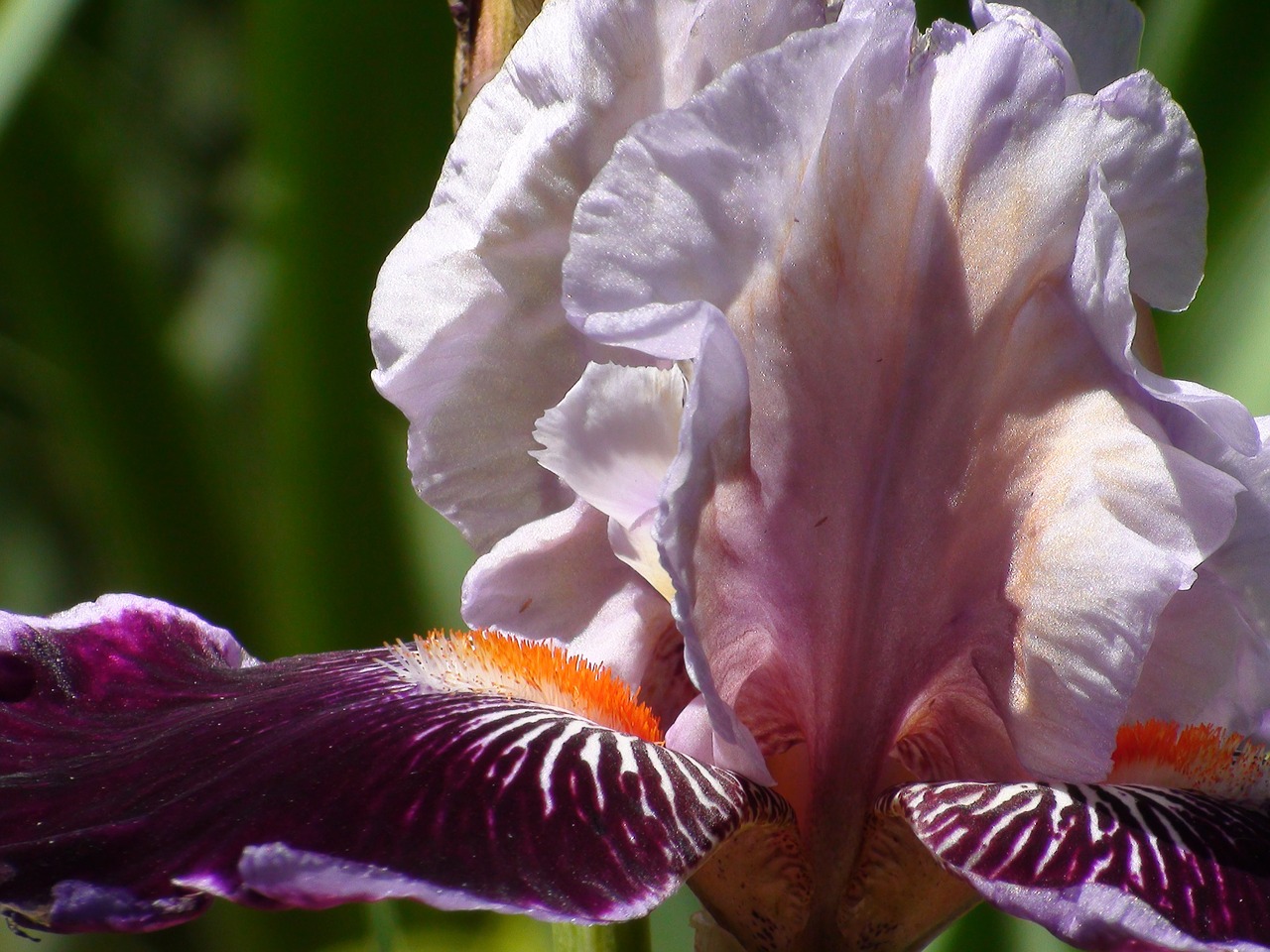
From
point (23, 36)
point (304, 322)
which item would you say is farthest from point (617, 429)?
point (23, 36)

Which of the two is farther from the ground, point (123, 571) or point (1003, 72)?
point (1003, 72)

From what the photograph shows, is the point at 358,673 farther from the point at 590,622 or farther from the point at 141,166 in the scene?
the point at 141,166

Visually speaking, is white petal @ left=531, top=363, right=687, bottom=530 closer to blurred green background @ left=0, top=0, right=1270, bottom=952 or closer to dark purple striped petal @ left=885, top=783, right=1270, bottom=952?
dark purple striped petal @ left=885, top=783, right=1270, bottom=952

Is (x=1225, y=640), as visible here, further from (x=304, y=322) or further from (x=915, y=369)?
(x=304, y=322)

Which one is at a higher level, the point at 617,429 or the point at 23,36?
the point at 23,36

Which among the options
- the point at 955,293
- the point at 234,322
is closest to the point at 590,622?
the point at 955,293

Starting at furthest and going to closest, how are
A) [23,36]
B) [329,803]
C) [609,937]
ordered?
[23,36] < [609,937] < [329,803]
